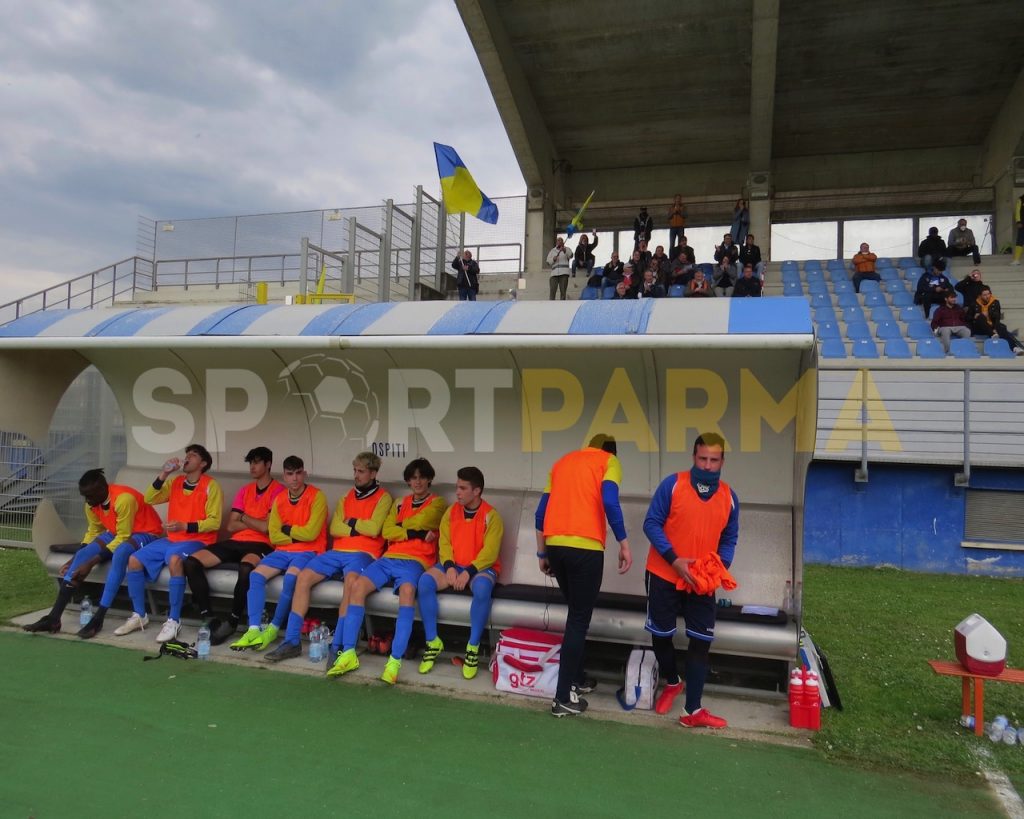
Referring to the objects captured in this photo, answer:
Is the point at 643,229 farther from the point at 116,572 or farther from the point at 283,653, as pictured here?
the point at 283,653

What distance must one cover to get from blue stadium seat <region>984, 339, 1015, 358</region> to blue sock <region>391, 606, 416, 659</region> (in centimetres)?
941

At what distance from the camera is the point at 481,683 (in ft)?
14.6

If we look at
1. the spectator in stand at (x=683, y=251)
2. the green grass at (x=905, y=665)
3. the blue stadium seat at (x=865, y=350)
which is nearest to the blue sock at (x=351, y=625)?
the green grass at (x=905, y=665)

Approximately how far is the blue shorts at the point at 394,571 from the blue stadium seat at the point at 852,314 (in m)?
10.2

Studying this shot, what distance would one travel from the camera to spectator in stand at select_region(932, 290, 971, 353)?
437 inches

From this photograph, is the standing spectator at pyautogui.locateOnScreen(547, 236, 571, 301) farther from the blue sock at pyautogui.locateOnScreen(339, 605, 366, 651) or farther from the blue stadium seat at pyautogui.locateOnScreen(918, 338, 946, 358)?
the blue sock at pyautogui.locateOnScreen(339, 605, 366, 651)

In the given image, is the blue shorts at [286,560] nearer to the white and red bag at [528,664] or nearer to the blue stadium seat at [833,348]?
the white and red bag at [528,664]

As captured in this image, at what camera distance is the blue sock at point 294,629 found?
15.8 feet

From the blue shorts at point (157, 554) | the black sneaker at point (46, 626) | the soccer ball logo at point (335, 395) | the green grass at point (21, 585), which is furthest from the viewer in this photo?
the soccer ball logo at point (335, 395)

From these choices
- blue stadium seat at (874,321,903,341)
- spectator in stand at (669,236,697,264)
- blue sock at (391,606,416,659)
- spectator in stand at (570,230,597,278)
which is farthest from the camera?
spectator in stand at (570,230,597,278)

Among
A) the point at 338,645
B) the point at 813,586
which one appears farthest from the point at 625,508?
the point at 813,586

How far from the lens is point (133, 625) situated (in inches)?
208

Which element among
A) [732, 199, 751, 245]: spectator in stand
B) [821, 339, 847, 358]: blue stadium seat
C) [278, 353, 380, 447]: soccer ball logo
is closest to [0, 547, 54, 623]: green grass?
[278, 353, 380, 447]: soccer ball logo

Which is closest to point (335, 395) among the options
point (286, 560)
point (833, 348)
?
point (286, 560)
